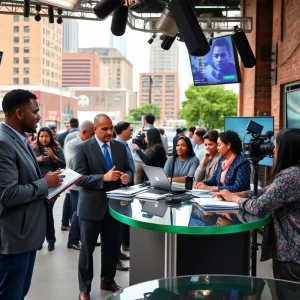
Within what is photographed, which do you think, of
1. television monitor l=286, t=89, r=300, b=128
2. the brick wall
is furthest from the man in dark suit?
the brick wall

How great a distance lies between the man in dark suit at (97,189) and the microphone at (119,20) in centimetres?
133

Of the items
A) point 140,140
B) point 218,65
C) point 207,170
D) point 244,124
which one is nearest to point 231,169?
point 207,170

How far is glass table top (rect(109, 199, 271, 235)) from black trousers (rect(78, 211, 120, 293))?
0.67 m

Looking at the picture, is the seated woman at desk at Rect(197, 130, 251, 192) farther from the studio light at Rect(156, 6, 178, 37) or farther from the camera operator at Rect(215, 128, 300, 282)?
the studio light at Rect(156, 6, 178, 37)

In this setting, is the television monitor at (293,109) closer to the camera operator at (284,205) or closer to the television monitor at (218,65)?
the television monitor at (218,65)

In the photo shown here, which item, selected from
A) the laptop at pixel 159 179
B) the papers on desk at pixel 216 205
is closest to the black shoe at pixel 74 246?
the laptop at pixel 159 179

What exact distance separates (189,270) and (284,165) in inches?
38.6

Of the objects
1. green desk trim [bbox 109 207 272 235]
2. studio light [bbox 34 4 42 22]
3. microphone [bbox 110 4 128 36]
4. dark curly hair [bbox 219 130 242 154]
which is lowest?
green desk trim [bbox 109 207 272 235]

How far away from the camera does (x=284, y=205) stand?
7.47 feet

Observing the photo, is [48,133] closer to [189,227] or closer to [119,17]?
[119,17]

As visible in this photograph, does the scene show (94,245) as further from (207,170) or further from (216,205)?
(207,170)

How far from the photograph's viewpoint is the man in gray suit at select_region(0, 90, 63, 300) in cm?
209

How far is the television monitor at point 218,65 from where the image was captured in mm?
7094

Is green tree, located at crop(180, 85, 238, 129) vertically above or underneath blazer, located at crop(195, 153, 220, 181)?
above
